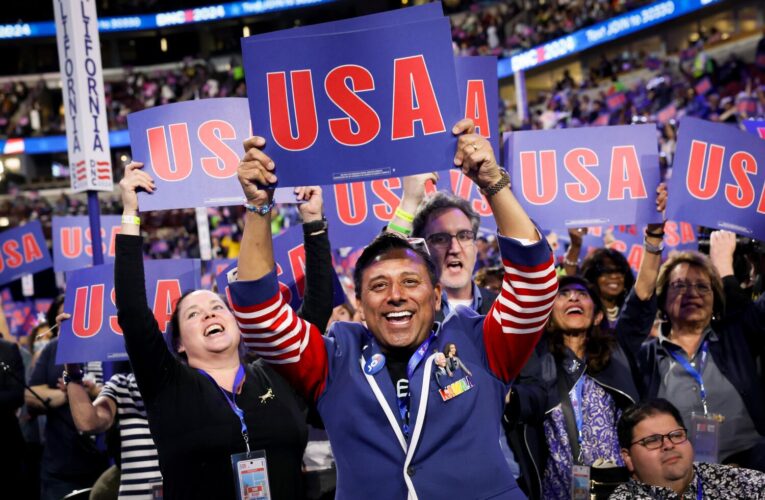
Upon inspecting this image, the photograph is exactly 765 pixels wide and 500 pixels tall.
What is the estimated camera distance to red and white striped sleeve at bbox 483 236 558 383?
2096 millimetres

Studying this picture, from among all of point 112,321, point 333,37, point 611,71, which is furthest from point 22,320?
point 611,71

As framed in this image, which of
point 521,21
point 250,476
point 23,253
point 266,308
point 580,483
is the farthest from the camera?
point 521,21

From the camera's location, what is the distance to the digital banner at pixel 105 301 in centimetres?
393

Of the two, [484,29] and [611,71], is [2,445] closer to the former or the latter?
[611,71]

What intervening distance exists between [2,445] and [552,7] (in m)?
24.2

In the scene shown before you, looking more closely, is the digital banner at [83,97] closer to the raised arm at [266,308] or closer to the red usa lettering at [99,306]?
the red usa lettering at [99,306]

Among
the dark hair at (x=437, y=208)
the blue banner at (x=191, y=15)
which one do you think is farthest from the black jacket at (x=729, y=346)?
the blue banner at (x=191, y=15)

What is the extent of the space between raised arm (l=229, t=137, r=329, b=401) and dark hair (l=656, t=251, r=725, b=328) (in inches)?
83.9

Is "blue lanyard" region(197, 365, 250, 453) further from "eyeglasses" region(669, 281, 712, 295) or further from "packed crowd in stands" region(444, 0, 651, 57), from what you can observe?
"packed crowd in stands" region(444, 0, 651, 57)

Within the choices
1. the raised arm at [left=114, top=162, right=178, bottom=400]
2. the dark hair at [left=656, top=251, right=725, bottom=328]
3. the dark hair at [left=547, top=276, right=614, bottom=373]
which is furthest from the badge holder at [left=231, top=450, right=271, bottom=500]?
the dark hair at [left=656, top=251, right=725, bottom=328]

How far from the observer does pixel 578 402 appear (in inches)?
129

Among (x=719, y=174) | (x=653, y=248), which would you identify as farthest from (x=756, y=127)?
(x=653, y=248)

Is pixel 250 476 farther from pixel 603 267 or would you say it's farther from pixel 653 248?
pixel 603 267

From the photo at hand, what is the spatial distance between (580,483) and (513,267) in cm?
127
